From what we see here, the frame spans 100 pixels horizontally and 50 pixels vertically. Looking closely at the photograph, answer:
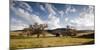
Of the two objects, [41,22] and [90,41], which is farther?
[90,41]

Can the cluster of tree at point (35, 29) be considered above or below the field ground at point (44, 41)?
above

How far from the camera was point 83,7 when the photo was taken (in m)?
2.29

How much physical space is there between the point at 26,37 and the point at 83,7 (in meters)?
0.86

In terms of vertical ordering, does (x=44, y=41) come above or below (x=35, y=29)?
below

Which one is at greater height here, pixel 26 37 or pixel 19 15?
pixel 19 15

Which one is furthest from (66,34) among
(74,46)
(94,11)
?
(94,11)

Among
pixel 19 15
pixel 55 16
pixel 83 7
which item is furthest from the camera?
pixel 83 7

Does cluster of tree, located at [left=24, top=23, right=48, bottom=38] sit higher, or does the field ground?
cluster of tree, located at [left=24, top=23, right=48, bottom=38]

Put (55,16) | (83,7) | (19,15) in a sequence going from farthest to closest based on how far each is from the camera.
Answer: (83,7) < (55,16) < (19,15)

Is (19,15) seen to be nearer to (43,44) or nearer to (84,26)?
(43,44)

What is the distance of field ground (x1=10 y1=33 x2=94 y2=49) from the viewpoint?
1960mm

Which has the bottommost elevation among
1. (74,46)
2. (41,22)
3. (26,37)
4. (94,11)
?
(74,46)

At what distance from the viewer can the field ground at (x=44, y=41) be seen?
6.43 ft

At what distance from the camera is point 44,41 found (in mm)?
2088
